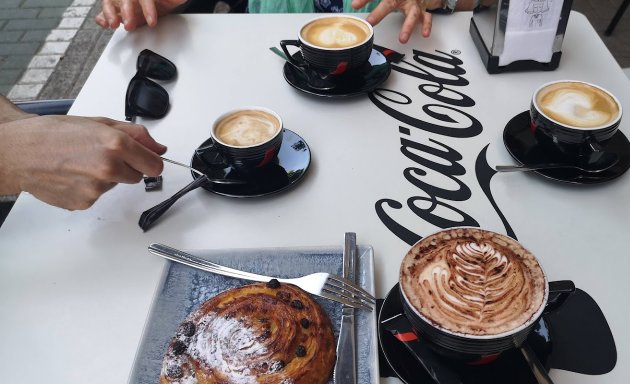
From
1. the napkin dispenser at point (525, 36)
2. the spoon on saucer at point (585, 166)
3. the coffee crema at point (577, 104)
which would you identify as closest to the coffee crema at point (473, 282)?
the spoon on saucer at point (585, 166)

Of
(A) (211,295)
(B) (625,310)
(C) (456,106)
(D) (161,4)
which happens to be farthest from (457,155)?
(D) (161,4)

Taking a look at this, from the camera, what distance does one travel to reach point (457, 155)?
1.11 m

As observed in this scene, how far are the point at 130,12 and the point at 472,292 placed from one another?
1224mm

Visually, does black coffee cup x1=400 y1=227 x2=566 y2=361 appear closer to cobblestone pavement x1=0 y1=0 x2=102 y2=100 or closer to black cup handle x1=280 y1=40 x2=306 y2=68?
black cup handle x1=280 y1=40 x2=306 y2=68

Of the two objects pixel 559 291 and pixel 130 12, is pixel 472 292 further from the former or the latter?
pixel 130 12

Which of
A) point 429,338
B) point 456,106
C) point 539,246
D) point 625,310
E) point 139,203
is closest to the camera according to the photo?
point 429,338

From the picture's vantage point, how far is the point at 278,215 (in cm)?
101

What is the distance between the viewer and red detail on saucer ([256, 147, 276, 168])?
1.01 metres

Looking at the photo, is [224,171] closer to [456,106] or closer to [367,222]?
[367,222]

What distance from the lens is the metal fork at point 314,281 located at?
31.6 inches

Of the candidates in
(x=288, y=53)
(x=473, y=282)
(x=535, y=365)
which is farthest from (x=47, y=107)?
(x=535, y=365)

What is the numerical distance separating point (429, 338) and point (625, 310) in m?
0.34

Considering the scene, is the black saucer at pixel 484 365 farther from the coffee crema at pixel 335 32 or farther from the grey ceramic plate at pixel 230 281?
the coffee crema at pixel 335 32

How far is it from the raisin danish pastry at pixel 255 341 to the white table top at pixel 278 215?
4.2 inches
